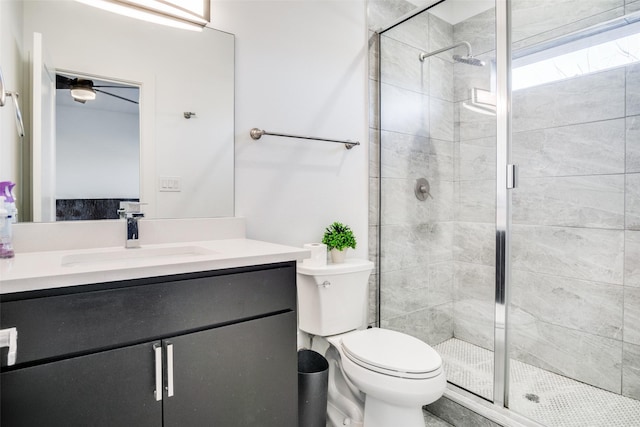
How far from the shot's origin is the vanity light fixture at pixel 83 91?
1.30 m

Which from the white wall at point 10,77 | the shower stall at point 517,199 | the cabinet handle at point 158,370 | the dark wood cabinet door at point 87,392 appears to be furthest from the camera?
the shower stall at point 517,199

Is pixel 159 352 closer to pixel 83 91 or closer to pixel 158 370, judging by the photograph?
pixel 158 370

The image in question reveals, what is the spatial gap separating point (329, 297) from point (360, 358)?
1.07ft

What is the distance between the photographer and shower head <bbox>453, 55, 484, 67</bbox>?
1.91 meters

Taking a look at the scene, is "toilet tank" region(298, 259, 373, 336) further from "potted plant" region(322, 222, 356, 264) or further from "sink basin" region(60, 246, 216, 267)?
"sink basin" region(60, 246, 216, 267)

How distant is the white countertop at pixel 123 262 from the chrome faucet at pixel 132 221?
0.04 metres

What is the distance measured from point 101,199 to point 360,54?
5.14 feet

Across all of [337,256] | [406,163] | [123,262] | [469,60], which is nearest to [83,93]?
[123,262]

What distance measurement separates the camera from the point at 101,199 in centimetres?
135

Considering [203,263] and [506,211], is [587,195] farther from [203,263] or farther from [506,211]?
[203,263]

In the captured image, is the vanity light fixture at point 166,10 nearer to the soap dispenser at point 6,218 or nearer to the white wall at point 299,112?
the white wall at point 299,112

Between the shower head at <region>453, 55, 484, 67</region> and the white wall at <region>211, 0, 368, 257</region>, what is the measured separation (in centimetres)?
53

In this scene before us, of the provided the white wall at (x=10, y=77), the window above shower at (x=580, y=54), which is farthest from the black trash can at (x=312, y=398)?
the window above shower at (x=580, y=54)

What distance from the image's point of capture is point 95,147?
1334 millimetres
